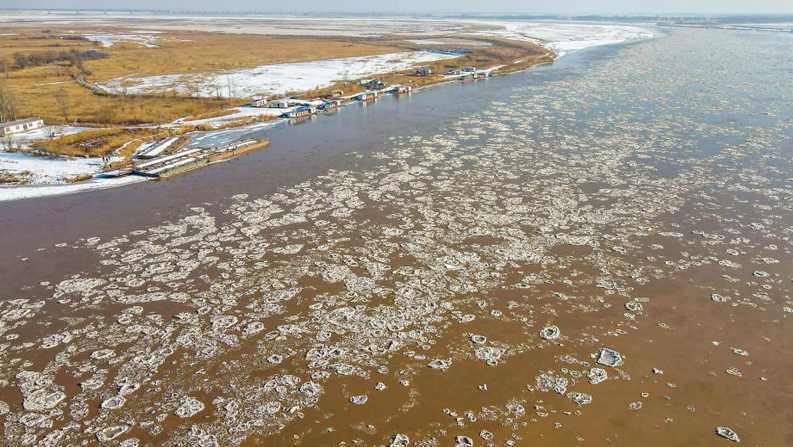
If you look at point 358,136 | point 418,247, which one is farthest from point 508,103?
point 418,247

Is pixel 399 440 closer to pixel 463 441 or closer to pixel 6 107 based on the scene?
pixel 463 441

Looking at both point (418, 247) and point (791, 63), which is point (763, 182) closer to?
point (418, 247)

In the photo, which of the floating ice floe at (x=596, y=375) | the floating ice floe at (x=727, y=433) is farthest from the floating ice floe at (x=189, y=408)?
the floating ice floe at (x=727, y=433)

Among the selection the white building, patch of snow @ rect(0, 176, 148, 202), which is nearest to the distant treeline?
the white building

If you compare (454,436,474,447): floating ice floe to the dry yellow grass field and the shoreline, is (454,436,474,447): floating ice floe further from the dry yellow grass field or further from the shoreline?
the dry yellow grass field

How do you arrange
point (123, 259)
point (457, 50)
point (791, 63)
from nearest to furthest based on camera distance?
point (123, 259), point (791, 63), point (457, 50)

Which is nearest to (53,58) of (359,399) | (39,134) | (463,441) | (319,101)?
(39,134)
